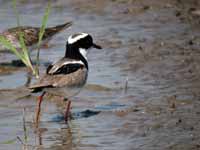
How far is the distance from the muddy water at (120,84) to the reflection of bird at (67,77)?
391 mm

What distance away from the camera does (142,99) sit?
10914 mm

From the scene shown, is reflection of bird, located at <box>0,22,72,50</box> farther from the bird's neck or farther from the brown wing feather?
the brown wing feather

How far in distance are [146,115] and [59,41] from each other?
4.90 m

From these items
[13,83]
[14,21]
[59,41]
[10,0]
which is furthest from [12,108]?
[10,0]

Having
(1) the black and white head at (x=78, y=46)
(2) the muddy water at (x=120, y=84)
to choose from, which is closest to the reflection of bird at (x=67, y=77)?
(1) the black and white head at (x=78, y=46)

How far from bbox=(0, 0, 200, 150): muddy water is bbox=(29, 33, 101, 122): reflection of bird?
391mm

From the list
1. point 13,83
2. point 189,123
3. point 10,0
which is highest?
point 189,123

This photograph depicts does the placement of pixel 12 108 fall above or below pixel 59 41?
above

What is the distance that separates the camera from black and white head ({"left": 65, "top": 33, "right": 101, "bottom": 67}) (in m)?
10.8

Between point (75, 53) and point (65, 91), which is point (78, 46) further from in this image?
point (65, 91)

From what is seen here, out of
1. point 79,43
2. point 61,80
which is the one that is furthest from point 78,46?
point 61,80

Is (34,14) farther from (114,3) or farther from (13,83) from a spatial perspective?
(13,83)

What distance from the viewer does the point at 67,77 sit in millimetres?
10289

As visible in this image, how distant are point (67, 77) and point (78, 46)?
2.49 ft
